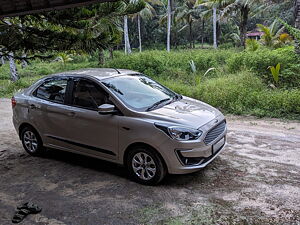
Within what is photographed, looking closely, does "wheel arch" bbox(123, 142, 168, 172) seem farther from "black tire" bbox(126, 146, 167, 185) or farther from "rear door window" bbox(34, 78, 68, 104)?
"rear door window" bbox(34, 78, 68, 104)

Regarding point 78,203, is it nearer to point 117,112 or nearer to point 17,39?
point 117,112

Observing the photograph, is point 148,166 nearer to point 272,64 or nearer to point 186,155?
point 186,155

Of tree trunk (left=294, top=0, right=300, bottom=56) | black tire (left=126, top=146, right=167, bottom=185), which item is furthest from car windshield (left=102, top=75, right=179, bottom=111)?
tree trunk (left=294, top=0, right=300, bottom=56)

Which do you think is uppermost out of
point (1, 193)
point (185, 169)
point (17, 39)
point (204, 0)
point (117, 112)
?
point (204, 0)

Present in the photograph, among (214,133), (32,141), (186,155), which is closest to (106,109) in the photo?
(186,155)

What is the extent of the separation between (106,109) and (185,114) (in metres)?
1.22

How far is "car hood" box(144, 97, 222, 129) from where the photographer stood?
4.29 metres

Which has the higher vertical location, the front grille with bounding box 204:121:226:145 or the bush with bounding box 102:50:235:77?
the bush with bounding box 102:50:235:77

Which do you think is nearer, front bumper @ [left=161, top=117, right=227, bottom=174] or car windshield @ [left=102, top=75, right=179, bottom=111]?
front bumper @ [left=161, top=117, right=227, bottom=174]

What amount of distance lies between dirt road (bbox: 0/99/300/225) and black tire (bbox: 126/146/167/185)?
121 millimetres

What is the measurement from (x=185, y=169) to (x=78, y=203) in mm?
1574

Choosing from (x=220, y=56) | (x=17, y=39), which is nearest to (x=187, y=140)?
(x=17, y=39)

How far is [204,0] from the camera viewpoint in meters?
29.0

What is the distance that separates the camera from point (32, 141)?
→ 5.85 metres
